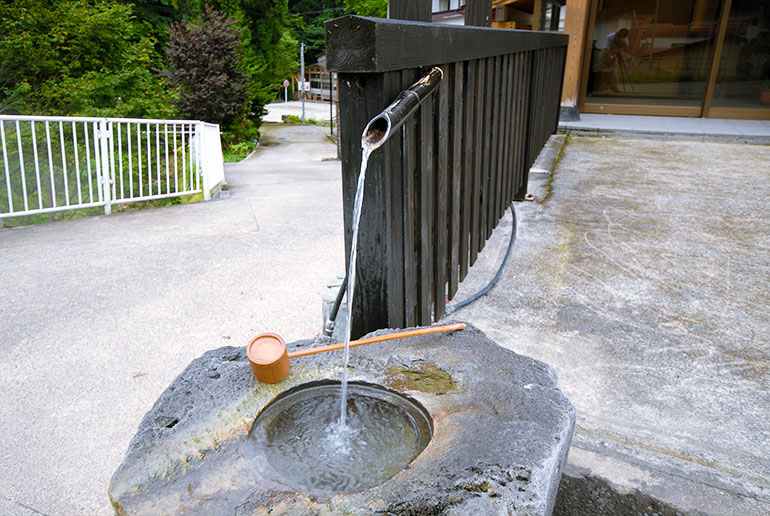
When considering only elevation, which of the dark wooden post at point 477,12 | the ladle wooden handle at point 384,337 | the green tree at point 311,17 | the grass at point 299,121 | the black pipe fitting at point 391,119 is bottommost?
the grass at point 299,121

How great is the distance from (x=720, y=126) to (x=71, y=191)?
11633 mm

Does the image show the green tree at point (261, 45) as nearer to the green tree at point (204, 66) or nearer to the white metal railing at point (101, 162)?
the green tree at point (204, 66)

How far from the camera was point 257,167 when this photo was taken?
11.4 m

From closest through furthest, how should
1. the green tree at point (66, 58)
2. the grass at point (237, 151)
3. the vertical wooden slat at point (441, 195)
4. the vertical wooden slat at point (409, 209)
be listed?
the vertical wooden slat at point (409, 209) → the vertical wooden slat at point (441, 195) → the green tree at point (66, 58) → the grass at point (237, 151)

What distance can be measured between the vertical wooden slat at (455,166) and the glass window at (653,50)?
1038cm

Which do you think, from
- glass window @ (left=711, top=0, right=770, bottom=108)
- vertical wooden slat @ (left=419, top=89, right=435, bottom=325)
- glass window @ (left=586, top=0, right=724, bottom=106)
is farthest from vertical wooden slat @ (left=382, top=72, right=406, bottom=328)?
glass window @ (left=711, top=0, right=770, bottom=108)

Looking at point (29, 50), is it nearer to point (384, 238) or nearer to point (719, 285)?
point (384, 238)

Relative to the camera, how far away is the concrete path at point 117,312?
7.75ft

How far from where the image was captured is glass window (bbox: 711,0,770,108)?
1053 centimetres

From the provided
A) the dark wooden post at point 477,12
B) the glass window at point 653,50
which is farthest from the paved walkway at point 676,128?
the dark wooden post at point 477,12

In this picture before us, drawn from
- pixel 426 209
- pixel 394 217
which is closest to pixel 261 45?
pixel 426 209

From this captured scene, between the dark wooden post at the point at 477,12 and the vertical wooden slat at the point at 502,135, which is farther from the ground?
the dark wooden post at the point at 477,12

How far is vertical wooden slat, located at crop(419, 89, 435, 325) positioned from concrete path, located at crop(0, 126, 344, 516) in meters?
1.11

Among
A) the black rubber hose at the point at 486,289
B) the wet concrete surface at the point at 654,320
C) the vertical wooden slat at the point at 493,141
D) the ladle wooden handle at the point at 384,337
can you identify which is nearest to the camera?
the ladle wooden handle at the point at 384,337
